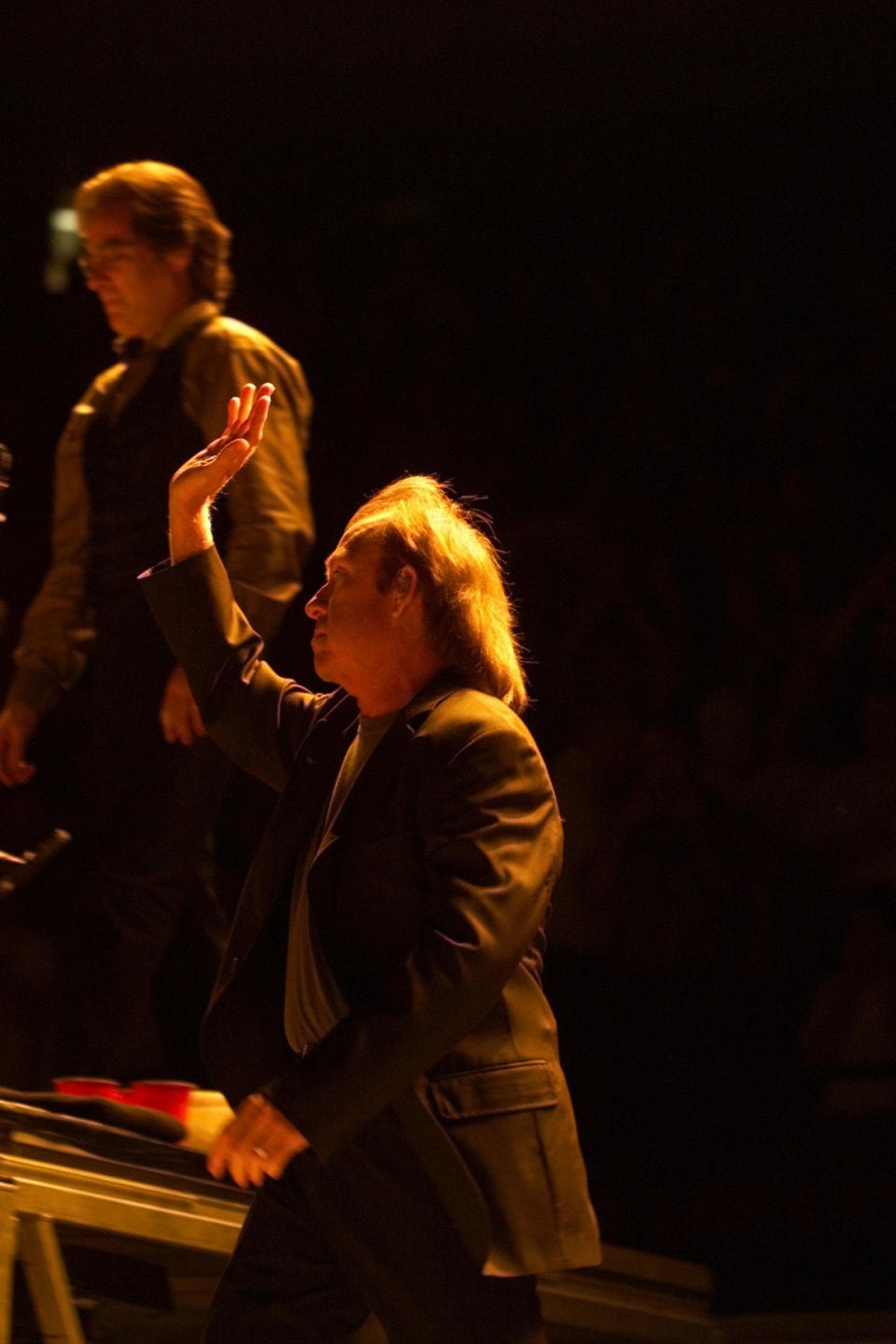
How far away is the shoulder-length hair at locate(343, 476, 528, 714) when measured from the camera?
1.95 m

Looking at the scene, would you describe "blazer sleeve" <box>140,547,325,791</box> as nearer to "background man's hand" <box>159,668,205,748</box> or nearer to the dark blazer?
the dark blazer

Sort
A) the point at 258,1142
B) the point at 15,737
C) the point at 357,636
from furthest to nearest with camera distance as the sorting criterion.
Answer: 1. the point at 15,737
2. the point at 357,636
3. the point at 258,1142

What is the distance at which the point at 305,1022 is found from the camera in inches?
72.9

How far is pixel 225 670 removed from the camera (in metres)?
2.09

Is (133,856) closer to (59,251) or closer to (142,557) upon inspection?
(142,557)

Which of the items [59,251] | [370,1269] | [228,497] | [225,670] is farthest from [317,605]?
[59,251]

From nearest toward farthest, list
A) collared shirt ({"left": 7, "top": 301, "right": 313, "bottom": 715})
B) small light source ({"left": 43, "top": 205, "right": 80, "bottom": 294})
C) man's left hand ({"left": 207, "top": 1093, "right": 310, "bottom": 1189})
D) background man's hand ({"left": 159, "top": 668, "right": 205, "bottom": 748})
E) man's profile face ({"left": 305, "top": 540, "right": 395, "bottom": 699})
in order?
1. man's left hand ({"left": 207, "top": 1093, "right": 310, "bottom": 1189})
2. man's profile face ({"left": 305, "top": 540, "right": 395, "bottom": 699})
3. background man's hand ({"left": 159, "top": 668, "right": 205, "bottom": 748})
4. collared shirt ({"left": 7, "top": 301, "right": 313, "bottom": 715})
5. small light source ({"left": 43, "top": 205, "right": 80, "bottom": 294})

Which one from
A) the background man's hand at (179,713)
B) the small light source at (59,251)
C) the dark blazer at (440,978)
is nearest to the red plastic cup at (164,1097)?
the background man's hand at (179,713)

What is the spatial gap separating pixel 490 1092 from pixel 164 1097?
106 cm

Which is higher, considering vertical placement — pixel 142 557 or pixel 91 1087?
pixel 142 557

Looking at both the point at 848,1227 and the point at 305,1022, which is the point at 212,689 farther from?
the point at 848,1227

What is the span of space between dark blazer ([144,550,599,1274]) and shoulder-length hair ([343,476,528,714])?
4 cm

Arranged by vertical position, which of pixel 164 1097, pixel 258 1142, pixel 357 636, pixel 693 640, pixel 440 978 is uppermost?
pixel 357 636

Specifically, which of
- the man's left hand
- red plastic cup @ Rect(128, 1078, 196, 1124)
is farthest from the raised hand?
red plastic cup @ Rect(128, 1078, 196, 1124)
